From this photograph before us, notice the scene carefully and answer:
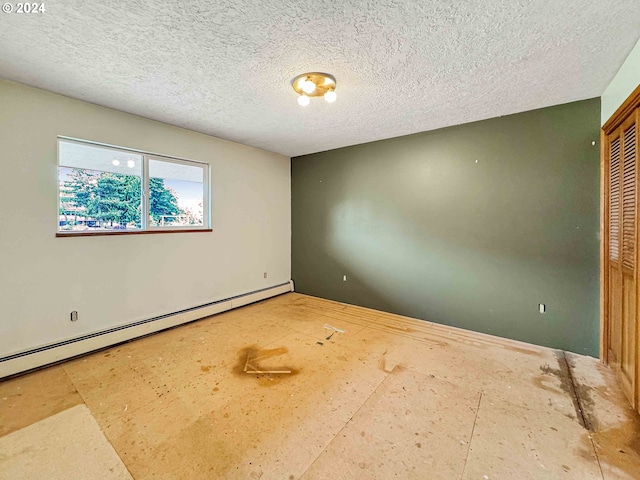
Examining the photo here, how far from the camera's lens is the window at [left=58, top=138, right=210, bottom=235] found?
8.77ft

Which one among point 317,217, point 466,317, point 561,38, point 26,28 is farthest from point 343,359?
point 26,28

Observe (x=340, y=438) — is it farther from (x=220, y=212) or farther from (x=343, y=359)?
(x=220, y=212)

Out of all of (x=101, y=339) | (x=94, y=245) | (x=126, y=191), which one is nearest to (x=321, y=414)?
(x=101, y=339)

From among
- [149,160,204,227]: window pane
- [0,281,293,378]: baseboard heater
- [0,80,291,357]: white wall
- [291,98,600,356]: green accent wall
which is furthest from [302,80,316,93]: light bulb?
[0,281,293,378]: baseboard heater

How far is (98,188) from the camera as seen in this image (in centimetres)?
284

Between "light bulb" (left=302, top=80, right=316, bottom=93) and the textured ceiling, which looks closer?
the textured ceiling

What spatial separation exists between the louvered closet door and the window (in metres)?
4.37

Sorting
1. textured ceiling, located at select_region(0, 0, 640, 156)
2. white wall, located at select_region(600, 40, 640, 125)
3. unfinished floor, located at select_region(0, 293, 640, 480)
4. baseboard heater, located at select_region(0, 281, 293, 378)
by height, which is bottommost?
unfinished floor, located at select_region(0, 293, 640, 480)

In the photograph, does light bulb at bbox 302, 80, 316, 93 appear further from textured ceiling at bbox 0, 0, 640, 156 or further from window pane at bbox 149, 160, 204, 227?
window pane at bbox 149, 160, 204, 227

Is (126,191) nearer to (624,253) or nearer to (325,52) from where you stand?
(325,52)

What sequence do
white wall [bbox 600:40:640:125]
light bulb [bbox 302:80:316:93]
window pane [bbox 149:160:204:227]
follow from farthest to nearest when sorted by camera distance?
window pane [bbox 149:160:204:227]
light bulb [bbox 302:80:316:93]
white wall [bbox 600:40:640:125]

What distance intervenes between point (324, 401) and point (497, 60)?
9.55ft

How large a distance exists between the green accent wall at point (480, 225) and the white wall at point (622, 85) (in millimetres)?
166

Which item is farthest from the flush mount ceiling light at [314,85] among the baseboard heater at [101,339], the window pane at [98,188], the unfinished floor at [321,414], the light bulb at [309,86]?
the baseboard heater at [101,339]
